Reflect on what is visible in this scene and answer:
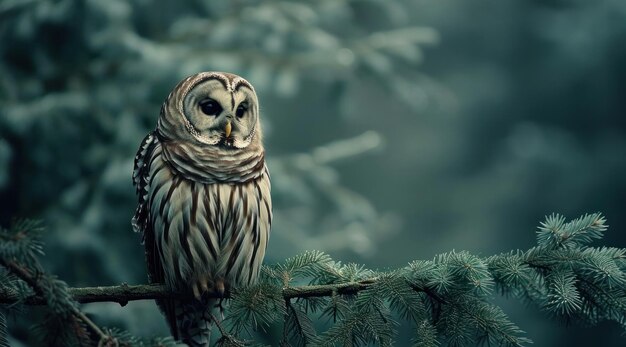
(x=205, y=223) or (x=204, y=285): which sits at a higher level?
(x=205, y=223)

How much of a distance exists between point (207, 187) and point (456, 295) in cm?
105

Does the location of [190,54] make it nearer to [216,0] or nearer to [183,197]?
[216,0]

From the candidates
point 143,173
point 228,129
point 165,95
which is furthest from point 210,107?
point 165,95

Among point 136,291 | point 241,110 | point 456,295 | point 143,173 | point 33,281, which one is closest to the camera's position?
point 33,281

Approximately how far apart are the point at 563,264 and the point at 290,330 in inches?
29.4

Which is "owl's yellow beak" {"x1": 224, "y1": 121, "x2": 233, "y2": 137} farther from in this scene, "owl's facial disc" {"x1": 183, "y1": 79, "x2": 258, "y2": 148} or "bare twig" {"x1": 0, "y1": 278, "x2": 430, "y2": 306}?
"bare twig" {"x1": 0, "y1": 278, "x2": 430, "y2": 306}

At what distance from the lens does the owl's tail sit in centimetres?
323

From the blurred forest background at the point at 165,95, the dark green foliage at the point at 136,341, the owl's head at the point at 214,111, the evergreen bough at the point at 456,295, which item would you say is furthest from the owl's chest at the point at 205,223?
the dark green foliage at the point at 136,341

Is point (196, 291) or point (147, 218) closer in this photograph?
point (196, 291)

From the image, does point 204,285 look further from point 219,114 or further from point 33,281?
point 33,281

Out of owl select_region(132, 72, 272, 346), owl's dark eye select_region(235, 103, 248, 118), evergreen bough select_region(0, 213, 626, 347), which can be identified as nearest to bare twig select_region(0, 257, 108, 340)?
evergreen bough select_region(0, 213, 626, 347)

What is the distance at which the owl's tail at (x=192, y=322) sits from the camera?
3.23 m

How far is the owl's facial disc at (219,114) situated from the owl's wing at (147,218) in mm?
215

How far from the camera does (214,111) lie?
9.91ft
